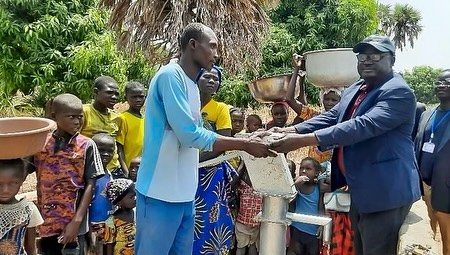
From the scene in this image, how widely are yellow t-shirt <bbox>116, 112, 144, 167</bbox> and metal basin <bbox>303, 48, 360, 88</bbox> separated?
56.2 inches

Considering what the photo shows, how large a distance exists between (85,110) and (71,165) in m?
1.02

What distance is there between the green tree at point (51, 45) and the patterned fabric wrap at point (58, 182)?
4.13 m

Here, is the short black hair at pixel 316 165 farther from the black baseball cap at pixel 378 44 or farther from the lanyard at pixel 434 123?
the black baseball cap at pixel 378 44

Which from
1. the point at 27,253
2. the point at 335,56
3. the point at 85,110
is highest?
the point at 335,56

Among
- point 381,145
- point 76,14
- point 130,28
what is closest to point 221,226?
point 381,145

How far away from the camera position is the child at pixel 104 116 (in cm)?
401

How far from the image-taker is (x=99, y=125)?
4.03 meters

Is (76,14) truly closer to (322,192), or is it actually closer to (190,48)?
(322,192)

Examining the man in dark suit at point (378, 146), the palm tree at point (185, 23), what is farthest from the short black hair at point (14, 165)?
the palm tree at point (185, 23)

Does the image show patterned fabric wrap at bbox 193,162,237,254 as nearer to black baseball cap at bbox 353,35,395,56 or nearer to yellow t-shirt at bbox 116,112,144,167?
yellow t-shirt at bbox 116,112,144,167

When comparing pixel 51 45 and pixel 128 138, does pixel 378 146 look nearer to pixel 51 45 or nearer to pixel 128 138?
pixel 128 138

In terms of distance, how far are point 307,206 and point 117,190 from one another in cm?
144

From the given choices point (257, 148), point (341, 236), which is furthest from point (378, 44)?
point (341, 236)

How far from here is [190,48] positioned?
2631 millimetres
